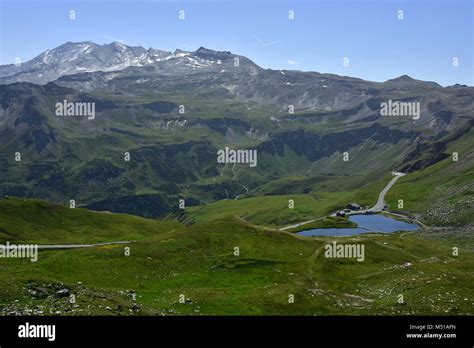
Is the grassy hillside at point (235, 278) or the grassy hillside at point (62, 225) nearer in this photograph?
the grassy hillside at point (235, 278)

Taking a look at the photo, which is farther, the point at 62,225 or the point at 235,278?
the point at 62,225

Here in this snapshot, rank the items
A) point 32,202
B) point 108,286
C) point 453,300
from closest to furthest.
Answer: point 453,300
point 108,286
point 32,202

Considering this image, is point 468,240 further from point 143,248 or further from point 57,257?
point 57,257

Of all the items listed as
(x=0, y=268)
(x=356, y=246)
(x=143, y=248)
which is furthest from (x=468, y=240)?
(x=0, y=268)

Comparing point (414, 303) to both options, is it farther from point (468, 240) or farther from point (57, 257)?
point (468, 240)

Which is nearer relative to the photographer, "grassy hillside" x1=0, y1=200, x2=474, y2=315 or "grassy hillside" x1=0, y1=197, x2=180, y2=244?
"grassy hillside" x1=0, y1=200, x2=474, y2=315

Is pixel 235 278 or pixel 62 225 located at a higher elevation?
pixel 62 225
